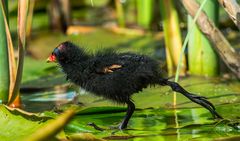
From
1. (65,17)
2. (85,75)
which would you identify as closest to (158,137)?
(85,75)

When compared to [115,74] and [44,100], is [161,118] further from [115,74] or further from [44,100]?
[44,100]

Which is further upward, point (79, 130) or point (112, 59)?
point (112, 59)

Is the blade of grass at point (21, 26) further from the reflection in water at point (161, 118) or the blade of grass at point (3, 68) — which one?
the reflection in water at point (161, 118)

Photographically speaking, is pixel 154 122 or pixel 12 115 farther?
pixel 154 122

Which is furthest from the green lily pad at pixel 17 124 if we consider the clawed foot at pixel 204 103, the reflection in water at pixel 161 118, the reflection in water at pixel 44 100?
the reflection in water at pixel 44 100

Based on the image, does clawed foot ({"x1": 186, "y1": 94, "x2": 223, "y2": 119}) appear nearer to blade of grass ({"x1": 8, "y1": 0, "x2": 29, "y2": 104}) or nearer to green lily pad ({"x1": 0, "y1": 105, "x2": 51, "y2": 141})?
green lily pad ({"x1": 0, "y1": 105, "x2": 51, "y2": 141})

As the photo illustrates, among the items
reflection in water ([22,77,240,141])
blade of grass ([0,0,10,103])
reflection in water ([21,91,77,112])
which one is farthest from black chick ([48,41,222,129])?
reflection in water ([21,91,77,112])

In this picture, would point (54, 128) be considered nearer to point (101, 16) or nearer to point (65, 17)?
point (65, 17)

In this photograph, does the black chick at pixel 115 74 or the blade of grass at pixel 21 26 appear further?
the blade of grass at pixel 21 26

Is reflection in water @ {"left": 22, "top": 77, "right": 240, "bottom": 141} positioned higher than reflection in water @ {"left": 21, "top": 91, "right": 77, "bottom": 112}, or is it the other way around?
reflection in water @ {"left": 22, "top": 77, "right": 240, "bottom": 141}
